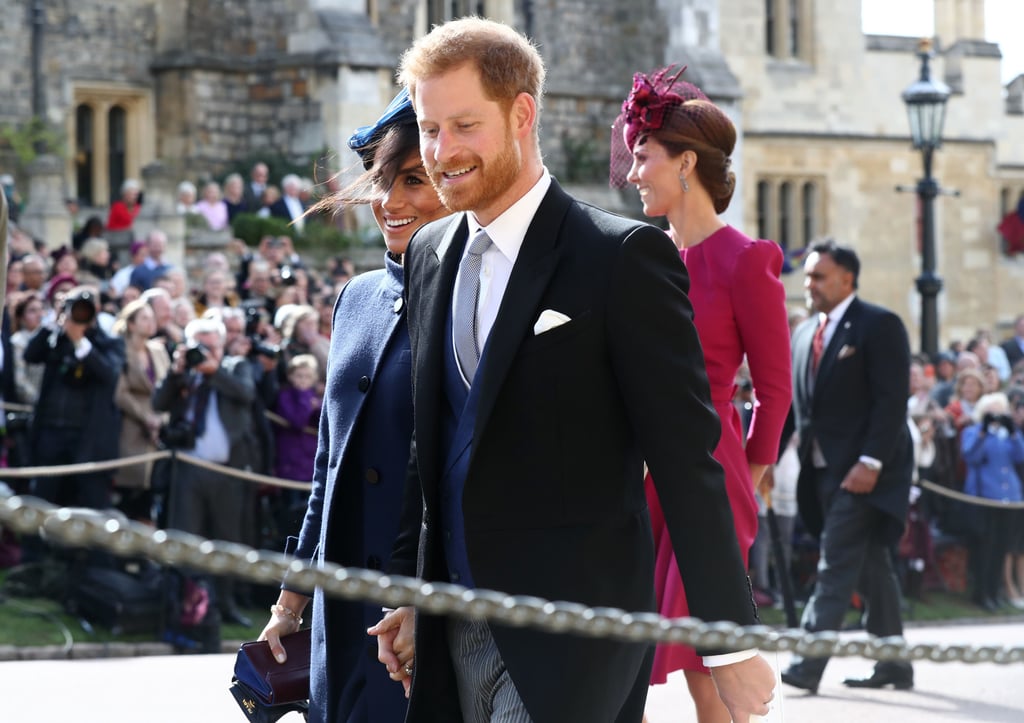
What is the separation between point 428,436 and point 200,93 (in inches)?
771

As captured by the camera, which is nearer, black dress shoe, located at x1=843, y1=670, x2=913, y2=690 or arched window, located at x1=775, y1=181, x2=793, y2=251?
black dress shoe, located at x1=843, y1=670, x2=913, y2=690

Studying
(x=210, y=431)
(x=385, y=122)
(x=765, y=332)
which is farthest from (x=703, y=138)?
(x=210, y=431)

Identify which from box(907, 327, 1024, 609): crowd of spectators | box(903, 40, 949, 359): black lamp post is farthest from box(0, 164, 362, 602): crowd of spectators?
box(903, 40, 949, 359): black lamp post

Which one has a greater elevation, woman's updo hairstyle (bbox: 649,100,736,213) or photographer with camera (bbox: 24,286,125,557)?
woman's updo hairstyle (bbox: 649,100,736,213)

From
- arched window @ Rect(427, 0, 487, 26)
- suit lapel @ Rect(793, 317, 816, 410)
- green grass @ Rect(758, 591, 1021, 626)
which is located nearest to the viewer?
suit lapel @ Rect(793, 317, 816, 410)

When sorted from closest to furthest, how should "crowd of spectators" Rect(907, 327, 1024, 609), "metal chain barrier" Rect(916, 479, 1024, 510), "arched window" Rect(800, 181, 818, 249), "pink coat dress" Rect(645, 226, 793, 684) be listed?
"pink coat dress" Rect(645, 226, 793, 684), "metal chain barrier" Rect(916, 479, 1024, 510), "crowd of spectators" Rect(907, 327, 1024, 609), "arched window" Rect(800, 181, 818, 249)

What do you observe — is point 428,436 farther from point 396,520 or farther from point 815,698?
point 815,698

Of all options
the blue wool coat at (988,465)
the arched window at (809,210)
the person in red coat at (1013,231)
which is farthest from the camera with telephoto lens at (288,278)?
the person in red coat at (1013,231)

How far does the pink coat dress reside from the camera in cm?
473

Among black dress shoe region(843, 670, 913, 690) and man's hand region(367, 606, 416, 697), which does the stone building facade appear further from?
man's hand region(367, 606, 416, 697)

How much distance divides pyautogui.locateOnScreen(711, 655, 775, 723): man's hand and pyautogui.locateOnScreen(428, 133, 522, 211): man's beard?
971mm

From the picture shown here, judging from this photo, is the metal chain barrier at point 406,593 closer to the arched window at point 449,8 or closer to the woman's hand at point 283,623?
the woman's hand at point 283,623

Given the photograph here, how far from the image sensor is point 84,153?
2198 centimetres

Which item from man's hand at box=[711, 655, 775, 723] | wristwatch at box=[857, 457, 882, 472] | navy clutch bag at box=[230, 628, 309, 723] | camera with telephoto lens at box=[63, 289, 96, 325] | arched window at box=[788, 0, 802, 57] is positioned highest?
arched window at box=[788, 0, 802, 57]
